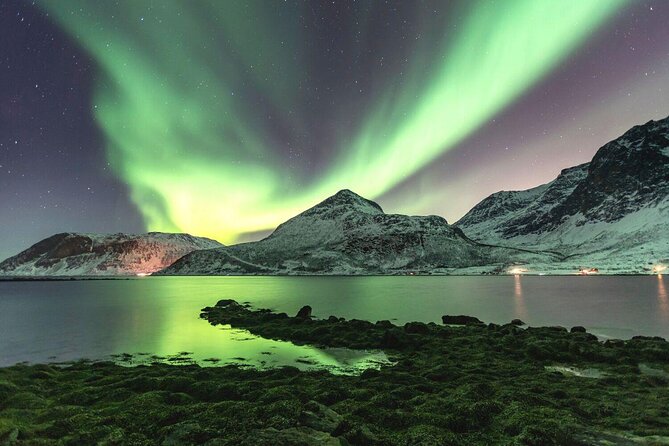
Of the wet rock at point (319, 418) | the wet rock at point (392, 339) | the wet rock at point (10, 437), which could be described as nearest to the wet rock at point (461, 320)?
the wet rock at point (392, 339)

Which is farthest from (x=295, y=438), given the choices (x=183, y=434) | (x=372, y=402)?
(x=372, y=402)

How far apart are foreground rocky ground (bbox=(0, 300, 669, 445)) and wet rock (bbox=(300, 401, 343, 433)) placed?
0.05 meters

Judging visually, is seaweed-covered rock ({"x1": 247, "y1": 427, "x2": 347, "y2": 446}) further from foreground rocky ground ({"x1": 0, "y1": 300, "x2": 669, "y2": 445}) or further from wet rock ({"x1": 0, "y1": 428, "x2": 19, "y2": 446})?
wet rock ({"x1": 0, "y1": 428, "x2": 19, "y2": 446})

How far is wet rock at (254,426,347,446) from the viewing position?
35.4 feet

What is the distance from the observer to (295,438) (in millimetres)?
11000

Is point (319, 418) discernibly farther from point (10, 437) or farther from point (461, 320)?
point (461, 320)

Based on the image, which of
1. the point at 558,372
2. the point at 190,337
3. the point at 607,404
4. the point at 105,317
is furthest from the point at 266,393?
the point at 105,317

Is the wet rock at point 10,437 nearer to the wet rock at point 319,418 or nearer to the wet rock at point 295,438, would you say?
the wet rock at point 295,438

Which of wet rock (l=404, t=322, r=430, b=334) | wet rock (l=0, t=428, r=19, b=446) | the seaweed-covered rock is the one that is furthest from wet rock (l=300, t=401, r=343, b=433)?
wet rock (l=404, t=322, r=430, b=334)

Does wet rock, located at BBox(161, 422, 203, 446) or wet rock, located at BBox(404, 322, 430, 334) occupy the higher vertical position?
wet rock, located at BBox(404, 322, 430, 334)

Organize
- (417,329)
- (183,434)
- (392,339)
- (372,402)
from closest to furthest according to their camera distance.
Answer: (183,434) < (372,402) < (392,339) < (417,329)

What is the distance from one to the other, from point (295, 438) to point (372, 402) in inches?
194

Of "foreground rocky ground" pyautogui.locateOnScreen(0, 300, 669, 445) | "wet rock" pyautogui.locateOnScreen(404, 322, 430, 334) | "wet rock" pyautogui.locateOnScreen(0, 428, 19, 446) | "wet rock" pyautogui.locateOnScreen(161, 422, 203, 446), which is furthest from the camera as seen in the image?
"wet rock" pyautogui.locateOnScreen(404, 322, 430, 334)

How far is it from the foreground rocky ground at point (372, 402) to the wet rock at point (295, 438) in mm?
49
